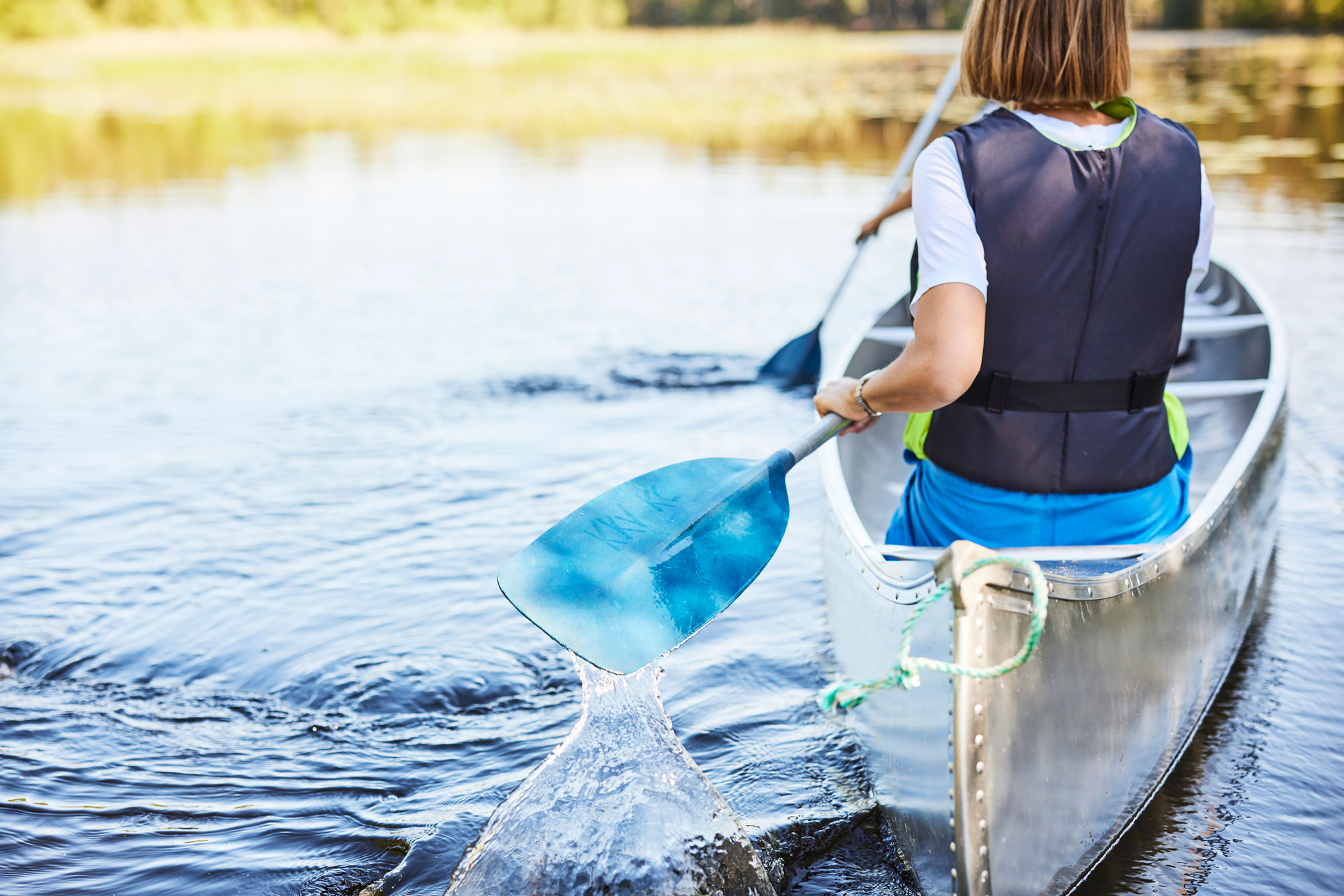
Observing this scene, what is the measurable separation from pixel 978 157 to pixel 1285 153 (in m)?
11.3

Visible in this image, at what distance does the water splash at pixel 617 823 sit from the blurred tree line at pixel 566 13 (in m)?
40.7

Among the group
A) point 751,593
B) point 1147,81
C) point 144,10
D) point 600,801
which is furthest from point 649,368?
point 144,10

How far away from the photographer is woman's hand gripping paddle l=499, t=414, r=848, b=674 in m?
2.04

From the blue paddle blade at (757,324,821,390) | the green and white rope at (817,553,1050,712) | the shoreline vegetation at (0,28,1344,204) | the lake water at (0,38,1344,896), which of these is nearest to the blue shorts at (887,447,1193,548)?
the green and white rope at (817,553,1050,712)

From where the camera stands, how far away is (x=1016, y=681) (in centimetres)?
184

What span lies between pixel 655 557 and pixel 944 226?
2.56ft

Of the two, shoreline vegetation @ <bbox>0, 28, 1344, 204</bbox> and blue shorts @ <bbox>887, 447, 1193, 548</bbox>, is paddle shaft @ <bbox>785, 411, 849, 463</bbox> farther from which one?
shoreline vegetation @ <bbox>0, 28, 1344, 204</bbox>

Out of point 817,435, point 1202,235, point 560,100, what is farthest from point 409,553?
point 560,100

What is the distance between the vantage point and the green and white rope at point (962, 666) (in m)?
1.68

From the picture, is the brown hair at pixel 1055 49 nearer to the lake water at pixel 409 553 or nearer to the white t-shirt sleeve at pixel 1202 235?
the white t-shirt sleeve at pixel 1202 235

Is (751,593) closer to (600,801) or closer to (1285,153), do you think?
(600,801)

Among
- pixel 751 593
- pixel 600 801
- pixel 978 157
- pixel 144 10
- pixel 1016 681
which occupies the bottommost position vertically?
pixel 751 593

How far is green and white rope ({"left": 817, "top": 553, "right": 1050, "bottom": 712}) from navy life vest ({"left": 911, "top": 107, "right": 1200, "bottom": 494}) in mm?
426

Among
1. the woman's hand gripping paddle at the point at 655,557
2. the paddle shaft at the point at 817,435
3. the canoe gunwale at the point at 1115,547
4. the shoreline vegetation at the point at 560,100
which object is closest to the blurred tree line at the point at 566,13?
the shoreline vegetation at the point at 560,100
